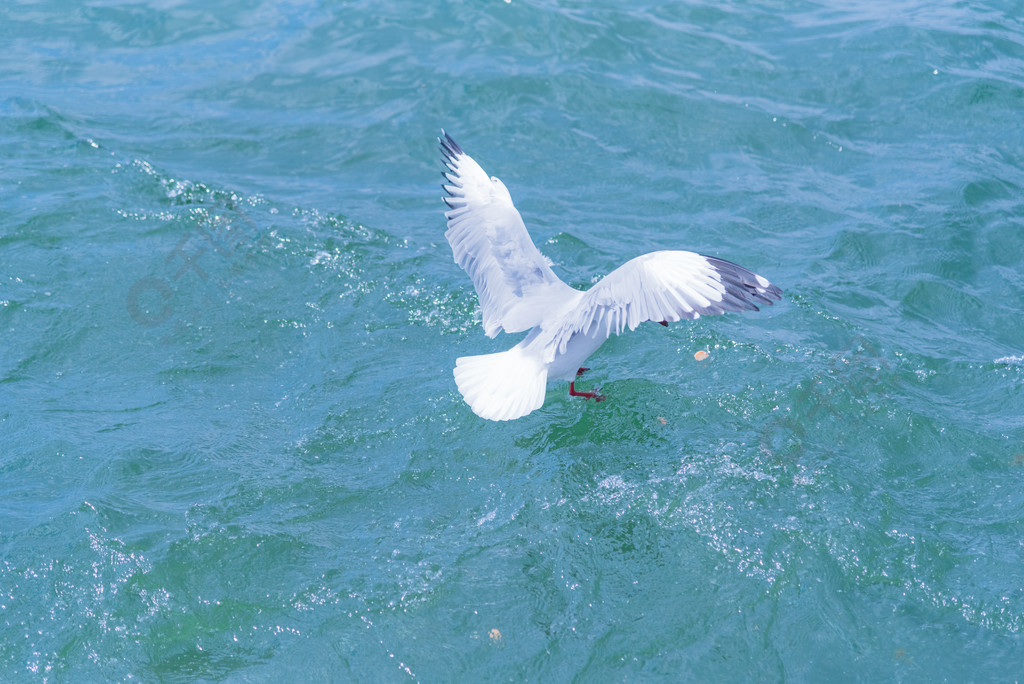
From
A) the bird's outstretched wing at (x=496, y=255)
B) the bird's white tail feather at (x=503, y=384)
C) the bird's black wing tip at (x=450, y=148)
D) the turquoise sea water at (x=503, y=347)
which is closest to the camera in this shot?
the turquoise sea water at (x=503, y=347)

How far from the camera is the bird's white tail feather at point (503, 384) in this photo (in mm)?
4680

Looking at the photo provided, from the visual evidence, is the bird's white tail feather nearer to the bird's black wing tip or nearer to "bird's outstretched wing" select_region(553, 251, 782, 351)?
"bird's outstretched wing" select_region(553, 251, 782, 351)

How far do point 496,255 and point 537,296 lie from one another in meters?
0.40

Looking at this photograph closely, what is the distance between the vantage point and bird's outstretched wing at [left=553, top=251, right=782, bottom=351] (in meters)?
4.47

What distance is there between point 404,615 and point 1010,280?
5045 millimetres

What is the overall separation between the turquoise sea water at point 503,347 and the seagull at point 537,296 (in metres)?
0.39

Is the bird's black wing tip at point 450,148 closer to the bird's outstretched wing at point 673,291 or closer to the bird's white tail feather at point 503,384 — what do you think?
the bird's white tail feather at point 503,384

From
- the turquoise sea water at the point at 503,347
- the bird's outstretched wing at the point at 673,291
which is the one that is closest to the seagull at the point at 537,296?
the bird's outstretched wing at the point at 673,291

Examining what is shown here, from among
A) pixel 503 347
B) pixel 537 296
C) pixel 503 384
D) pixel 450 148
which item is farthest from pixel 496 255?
pixel 503 384

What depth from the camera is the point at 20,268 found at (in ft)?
21.2

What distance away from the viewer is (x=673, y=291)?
14.8ft

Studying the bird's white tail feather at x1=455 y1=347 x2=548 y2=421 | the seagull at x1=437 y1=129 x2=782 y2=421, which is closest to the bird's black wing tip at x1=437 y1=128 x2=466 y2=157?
the seagull at x1=437 y1=129 x2=782 y2=421

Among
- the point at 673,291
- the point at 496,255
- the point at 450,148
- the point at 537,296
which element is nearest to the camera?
the point at 673,291

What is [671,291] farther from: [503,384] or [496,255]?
[496,255]
